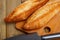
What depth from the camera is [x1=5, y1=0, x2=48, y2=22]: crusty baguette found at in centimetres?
87

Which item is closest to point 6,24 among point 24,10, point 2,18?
point 2,18

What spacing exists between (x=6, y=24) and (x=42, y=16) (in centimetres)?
24

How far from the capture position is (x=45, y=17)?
0.88m

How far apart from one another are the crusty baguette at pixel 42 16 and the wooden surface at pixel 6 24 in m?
0.09

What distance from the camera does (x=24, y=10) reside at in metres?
0.88

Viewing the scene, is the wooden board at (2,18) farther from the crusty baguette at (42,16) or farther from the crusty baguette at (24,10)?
the crusty baguette at (42,16)

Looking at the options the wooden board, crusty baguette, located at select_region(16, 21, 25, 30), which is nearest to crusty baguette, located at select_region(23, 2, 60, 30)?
crusty baguette, located at select_region(16, 21, 25, 30)

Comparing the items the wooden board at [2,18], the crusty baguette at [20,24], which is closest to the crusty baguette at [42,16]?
the crusty baguette at [20,24]

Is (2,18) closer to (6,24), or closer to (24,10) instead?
(6,24)

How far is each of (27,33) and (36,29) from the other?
6 cm

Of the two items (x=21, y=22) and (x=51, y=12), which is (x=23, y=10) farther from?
(x=51, y=12)

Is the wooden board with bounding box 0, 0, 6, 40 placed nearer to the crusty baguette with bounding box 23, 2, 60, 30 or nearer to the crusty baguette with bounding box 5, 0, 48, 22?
the crusty baguette with bounding box 5, 0, 48, 22

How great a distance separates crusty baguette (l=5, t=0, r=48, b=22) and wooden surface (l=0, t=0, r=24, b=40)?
0.03 m

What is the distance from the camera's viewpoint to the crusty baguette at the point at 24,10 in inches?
34.2
